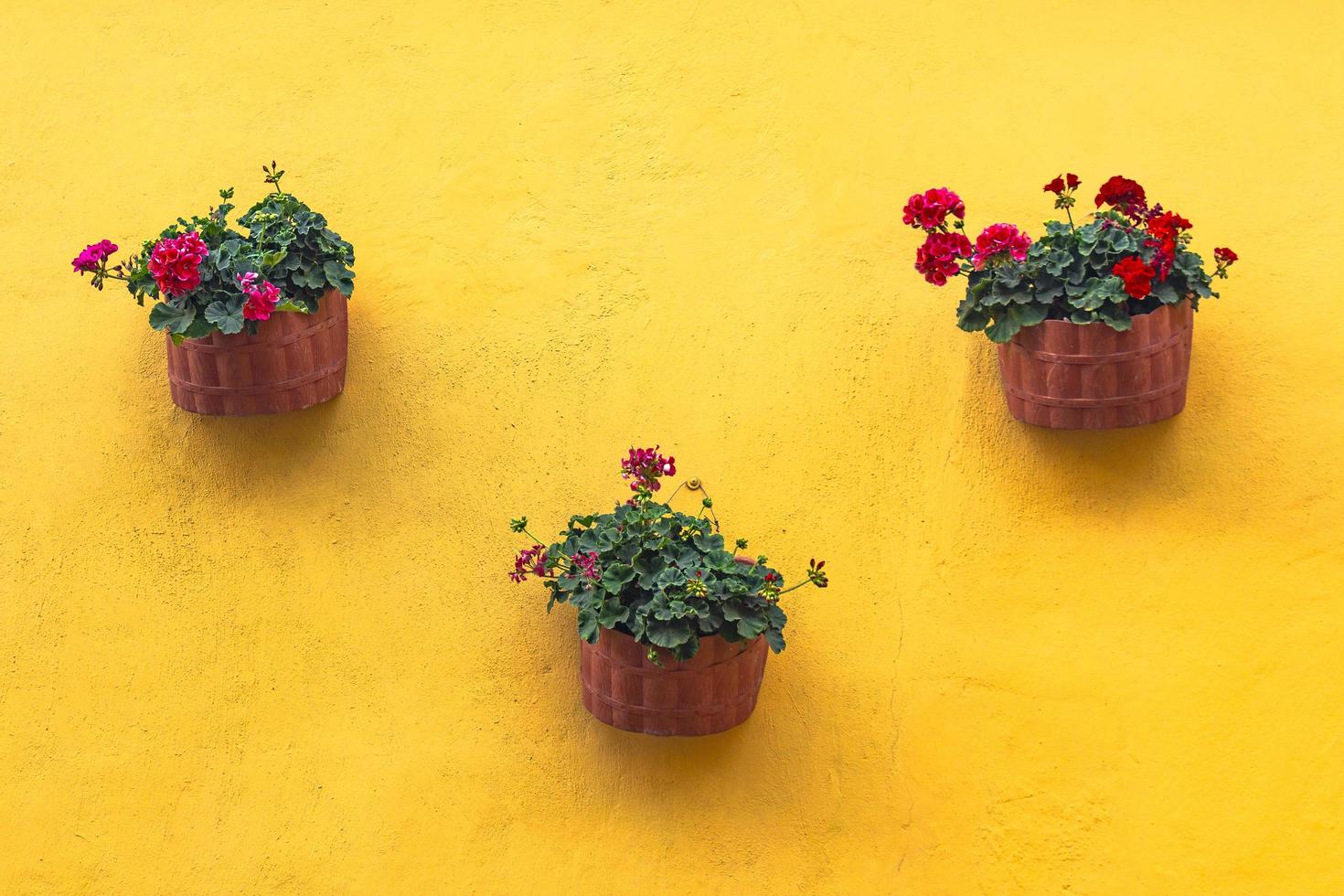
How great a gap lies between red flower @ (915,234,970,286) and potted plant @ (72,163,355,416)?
1185 mm

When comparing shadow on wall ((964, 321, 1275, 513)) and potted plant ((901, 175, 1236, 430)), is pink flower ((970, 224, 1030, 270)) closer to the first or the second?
potted plant ((901, 175, 1236, 430))

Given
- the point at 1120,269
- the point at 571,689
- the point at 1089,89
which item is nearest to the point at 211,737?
the point at 571,689

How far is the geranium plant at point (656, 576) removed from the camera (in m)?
2.59

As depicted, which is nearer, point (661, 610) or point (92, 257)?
point (661, 610)

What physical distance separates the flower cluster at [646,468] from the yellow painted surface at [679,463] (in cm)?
25

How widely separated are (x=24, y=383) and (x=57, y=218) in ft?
1.30

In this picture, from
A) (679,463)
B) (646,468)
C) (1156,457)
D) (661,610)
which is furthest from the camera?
(679,463)

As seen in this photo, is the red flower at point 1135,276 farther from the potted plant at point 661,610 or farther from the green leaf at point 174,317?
the green leaf at point 174,317

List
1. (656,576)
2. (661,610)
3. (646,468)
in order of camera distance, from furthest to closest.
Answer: (646,468)
(656,576)
(661,610)

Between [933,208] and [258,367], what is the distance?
1.40 m

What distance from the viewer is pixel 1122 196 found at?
2717 millimetres

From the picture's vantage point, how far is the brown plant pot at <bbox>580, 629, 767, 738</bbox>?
266 cm

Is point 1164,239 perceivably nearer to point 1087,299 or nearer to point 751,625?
point 1087,299

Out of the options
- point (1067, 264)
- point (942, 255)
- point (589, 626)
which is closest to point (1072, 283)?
point (1067, 264)
